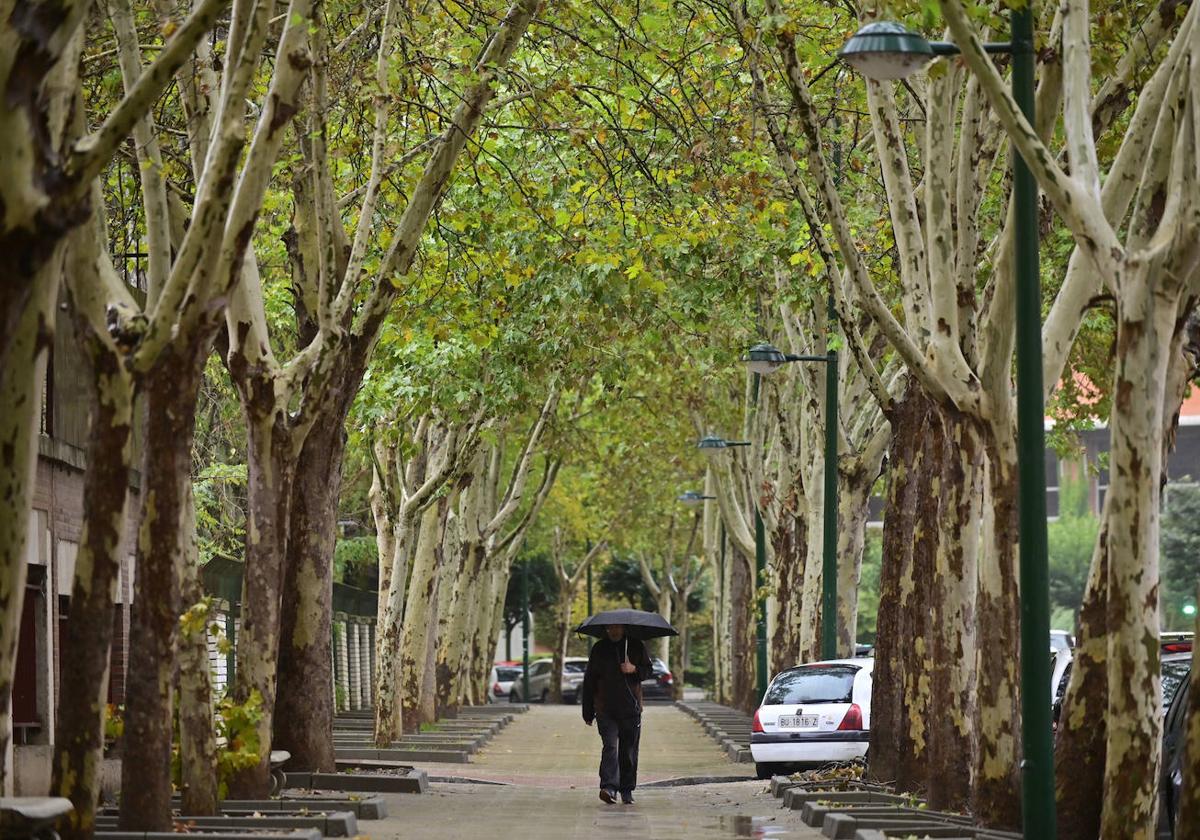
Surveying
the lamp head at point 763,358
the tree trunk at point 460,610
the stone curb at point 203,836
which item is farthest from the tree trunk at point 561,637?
the stone curb at point 203,836

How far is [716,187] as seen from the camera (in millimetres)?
18438

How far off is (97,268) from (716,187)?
8.28 m

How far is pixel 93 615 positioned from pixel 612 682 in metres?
8.55

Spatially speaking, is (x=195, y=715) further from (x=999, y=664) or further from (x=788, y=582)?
(x=788, y=582)

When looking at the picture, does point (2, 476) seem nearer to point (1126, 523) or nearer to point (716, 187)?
point (1126, 523)

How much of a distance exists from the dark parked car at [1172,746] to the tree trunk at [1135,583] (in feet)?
3.26

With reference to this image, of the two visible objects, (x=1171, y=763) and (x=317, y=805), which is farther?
(x=317, y=805)

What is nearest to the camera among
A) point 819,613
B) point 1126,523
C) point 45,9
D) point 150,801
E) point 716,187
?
point 45,9

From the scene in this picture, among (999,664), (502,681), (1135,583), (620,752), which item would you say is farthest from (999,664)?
(502,681)

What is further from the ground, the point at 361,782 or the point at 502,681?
the point at 361,782

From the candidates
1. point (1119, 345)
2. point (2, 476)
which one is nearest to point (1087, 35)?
point (1119, 345)

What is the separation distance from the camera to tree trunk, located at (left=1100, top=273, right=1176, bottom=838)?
1069 cm

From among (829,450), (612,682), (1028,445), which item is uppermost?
(829,450)

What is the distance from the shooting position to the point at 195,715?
13.0m
